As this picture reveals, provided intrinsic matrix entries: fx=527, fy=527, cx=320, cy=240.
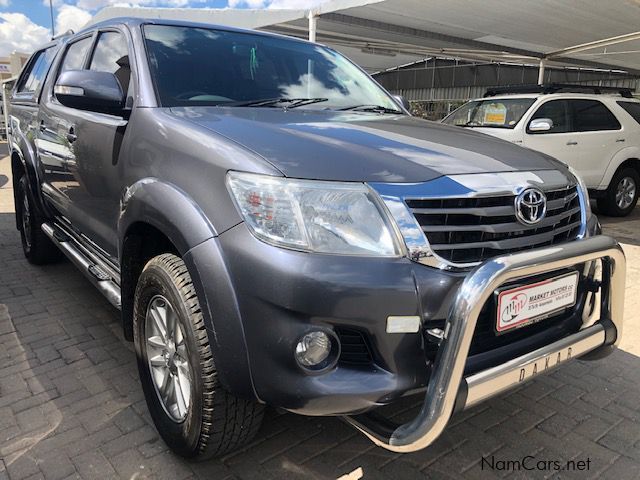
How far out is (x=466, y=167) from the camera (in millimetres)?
1935

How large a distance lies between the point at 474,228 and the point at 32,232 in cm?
417

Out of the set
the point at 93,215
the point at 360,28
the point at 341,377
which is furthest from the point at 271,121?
the point at 360,28

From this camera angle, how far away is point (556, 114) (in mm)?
7680

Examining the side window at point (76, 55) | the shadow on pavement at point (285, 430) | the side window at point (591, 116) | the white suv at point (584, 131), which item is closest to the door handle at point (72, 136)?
the side window at point (76, 55)

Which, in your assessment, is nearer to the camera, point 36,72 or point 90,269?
point 90,269

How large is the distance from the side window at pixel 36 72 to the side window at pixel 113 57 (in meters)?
1.25

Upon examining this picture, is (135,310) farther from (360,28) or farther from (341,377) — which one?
(360,28)

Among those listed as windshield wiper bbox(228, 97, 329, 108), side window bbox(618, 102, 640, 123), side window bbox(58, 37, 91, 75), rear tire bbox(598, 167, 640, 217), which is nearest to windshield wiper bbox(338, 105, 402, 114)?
windshield wiper bbox(228, 97, 329, 108)

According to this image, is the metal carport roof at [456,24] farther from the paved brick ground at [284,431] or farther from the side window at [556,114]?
the paved brick ground at [284,431]

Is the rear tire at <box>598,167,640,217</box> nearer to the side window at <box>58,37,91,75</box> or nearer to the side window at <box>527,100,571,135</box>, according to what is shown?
the side window at <box>527,100,571,135</box>

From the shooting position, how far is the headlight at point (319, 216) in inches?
65.9

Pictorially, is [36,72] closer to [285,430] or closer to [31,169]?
[31,169]

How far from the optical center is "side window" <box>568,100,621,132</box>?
7.78m

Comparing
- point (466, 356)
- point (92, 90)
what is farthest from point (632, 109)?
point (92, 90)
